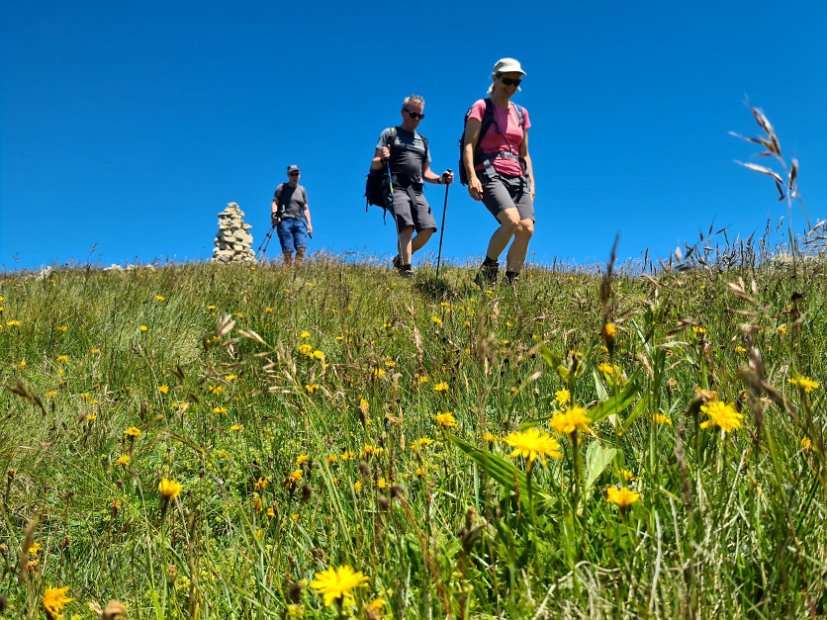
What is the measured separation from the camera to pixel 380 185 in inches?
359

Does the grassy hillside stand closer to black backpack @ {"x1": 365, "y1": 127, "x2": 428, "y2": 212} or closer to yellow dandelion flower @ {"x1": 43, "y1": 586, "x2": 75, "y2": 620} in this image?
yellow dandelion flower @ {"x1": 43, "y1": 586, "x2": 75, "y2": 620}

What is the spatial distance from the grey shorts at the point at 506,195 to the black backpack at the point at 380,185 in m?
2.28

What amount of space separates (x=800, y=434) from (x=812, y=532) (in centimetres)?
53

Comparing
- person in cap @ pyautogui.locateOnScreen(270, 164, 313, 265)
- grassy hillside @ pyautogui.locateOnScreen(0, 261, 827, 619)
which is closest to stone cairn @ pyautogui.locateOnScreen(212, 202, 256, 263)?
person in cap @ pyautogui.locateOnScreen(270, 164, 313, 265)

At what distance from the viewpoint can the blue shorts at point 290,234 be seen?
1338cm

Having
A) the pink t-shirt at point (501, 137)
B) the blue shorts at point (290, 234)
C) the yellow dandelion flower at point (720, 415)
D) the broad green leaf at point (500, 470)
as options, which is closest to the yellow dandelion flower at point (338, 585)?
the broad green leaf at point (500, 470)

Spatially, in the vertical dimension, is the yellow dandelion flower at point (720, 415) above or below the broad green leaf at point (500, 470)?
above

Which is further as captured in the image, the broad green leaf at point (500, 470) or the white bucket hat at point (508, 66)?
the white bucket hat at point (508, 66)

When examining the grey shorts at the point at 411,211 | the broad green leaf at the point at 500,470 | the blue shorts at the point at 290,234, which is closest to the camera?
the broad green leaf at the point at 500,470

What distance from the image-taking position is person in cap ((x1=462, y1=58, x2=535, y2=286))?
22.7 feet

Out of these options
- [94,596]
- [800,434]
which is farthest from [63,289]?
[800,434]

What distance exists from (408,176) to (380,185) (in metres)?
0.48

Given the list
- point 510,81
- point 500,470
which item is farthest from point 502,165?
point 500,470

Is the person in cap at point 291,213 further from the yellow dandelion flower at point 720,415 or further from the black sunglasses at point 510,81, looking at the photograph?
the yellow dandelion flower at point 720,415
